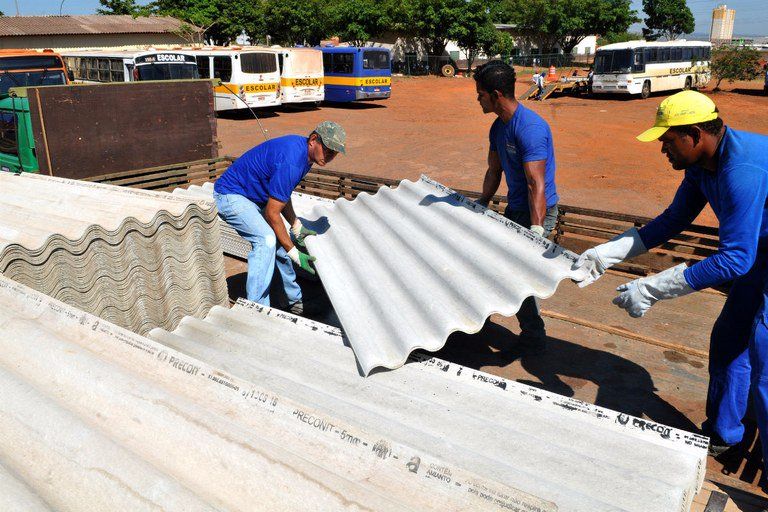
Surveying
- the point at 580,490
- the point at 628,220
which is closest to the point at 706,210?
the point at 628,220

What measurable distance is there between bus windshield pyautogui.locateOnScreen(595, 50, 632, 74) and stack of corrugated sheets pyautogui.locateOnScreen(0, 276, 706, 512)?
1096 inches

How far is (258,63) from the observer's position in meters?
21.5

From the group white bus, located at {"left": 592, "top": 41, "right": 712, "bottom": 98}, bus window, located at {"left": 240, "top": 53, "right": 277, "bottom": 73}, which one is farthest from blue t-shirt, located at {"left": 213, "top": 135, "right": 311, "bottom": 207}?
white bus, located at {"left": 592, "top": 41, "right": 712, "bottom": 98}

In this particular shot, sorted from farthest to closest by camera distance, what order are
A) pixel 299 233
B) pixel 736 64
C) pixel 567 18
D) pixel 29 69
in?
pixel 567 18
pixel 736 64
pixel 29 69
pixel 299 233

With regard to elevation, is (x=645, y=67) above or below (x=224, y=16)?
below

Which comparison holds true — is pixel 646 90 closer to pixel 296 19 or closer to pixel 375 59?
pixel 375 59

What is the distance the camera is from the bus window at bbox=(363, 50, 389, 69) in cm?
2497

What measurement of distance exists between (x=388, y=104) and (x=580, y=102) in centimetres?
919

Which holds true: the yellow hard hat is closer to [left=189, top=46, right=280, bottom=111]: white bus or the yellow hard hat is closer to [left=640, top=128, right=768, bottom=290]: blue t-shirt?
[left=640, top=128, right=768, bottom=290]: blue t-shirt

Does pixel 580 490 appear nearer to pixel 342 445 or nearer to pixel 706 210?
pixel 342 445

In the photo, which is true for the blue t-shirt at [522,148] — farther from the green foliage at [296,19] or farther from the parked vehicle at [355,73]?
the green foliage at [296,19]

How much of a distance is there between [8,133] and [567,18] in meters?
51.8

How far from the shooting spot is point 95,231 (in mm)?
3904

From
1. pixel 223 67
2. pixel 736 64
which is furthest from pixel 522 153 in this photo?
pixel 736 64
